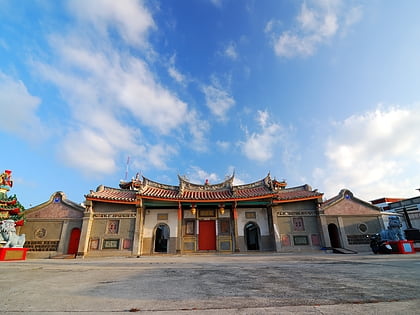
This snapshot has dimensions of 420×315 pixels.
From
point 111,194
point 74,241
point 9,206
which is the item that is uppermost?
point 111,194

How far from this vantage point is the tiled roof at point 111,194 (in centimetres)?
1308

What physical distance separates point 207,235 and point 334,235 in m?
8.94

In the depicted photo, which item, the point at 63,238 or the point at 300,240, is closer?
the point at 63,238

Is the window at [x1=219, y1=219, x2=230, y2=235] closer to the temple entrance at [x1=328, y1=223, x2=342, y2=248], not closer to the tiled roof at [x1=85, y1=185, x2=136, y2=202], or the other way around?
the tiled roof at [x1=85, y1=185, x2=136, y2=202]

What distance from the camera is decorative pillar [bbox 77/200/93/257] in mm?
12112

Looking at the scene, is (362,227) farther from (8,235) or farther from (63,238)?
(8,235)

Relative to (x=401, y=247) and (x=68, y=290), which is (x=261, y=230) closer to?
(x=401, y=247)

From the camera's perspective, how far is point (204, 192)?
1619cm

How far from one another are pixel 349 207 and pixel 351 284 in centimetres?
1394

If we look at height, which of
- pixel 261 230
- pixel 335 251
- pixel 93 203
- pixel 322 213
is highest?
pixel 93 203

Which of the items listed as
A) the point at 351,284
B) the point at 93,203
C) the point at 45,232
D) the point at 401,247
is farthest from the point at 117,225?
the point at 401,247

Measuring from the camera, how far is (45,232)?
12773 mm

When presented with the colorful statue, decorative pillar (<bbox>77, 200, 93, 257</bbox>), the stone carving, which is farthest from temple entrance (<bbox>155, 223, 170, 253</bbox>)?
the stone carving

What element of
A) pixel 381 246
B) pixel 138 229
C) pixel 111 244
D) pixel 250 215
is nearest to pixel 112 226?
pixel 111 244
